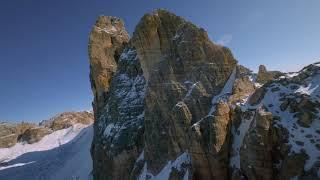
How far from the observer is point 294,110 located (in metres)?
30.0

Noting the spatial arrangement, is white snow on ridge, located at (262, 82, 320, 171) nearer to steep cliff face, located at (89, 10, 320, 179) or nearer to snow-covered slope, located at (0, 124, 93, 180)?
steep cliff face, located at (89, 10, 320, 179)

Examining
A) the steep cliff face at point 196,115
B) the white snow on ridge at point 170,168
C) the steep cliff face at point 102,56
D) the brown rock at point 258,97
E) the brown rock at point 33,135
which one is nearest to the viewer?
the steep cliff face at point 196,115

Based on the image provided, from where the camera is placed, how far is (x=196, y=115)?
140 ft

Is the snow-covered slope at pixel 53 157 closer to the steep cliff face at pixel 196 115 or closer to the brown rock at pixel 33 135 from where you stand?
the brown rock at pixel 33 135

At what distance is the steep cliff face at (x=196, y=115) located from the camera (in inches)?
1142

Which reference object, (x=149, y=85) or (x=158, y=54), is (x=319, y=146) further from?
(x=158, y=54)

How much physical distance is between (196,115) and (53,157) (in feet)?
427

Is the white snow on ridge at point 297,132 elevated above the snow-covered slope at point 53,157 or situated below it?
above

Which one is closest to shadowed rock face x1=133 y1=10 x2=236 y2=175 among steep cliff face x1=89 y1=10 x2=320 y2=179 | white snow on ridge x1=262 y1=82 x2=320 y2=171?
steep cliff face x1=89 y1=10 x2=320 y2=179

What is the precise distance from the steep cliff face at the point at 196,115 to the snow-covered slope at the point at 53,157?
52.2 meters

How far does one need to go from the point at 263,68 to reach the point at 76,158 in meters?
109

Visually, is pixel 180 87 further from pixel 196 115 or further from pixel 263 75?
pixel 263 75

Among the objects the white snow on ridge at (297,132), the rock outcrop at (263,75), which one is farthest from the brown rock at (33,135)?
the white snow on ridge at (297,132)

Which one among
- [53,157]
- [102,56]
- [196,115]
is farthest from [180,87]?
[53,157]
